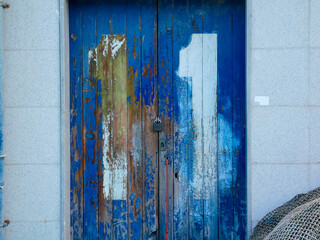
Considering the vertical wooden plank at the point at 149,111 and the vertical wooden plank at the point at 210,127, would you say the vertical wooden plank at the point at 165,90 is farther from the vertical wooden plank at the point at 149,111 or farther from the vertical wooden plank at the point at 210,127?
the vertical wooden plank at the point at 210,127

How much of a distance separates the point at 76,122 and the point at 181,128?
96 centimetres

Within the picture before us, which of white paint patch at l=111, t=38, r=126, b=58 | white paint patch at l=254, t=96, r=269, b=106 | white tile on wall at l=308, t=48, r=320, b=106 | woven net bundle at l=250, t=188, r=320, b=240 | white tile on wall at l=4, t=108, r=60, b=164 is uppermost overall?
white paint patch at l=111, t=38, r=126, b=58

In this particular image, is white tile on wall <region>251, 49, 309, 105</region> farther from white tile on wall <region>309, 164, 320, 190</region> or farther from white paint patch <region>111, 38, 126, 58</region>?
white paint patch <region>111, 38, 126, 58</region>

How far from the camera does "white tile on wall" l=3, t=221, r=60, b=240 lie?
124 inches

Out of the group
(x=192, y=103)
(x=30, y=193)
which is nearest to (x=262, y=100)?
(x=192, y=103)

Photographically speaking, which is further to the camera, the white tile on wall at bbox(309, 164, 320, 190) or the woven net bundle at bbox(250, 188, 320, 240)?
the white tile on wall at bbox(309, 164, 320, 190)

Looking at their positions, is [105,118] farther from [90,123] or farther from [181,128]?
[181,128]

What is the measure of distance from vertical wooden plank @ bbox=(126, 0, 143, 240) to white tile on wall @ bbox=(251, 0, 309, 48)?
3.43 ft

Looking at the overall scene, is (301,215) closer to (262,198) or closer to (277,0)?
(262,198)

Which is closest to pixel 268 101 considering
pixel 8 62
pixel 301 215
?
pixel 301 215

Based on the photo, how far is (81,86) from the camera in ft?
11.2

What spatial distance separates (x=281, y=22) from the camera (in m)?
3.12

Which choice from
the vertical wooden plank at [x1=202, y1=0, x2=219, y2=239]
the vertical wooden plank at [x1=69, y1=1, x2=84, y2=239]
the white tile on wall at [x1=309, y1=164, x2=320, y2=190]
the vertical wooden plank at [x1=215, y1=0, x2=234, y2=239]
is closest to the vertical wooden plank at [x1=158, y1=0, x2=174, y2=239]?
the vertical wooden plank at [x1=202, y1=0, x2=219, y2=239]

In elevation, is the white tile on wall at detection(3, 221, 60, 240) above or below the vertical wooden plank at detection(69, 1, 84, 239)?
below
